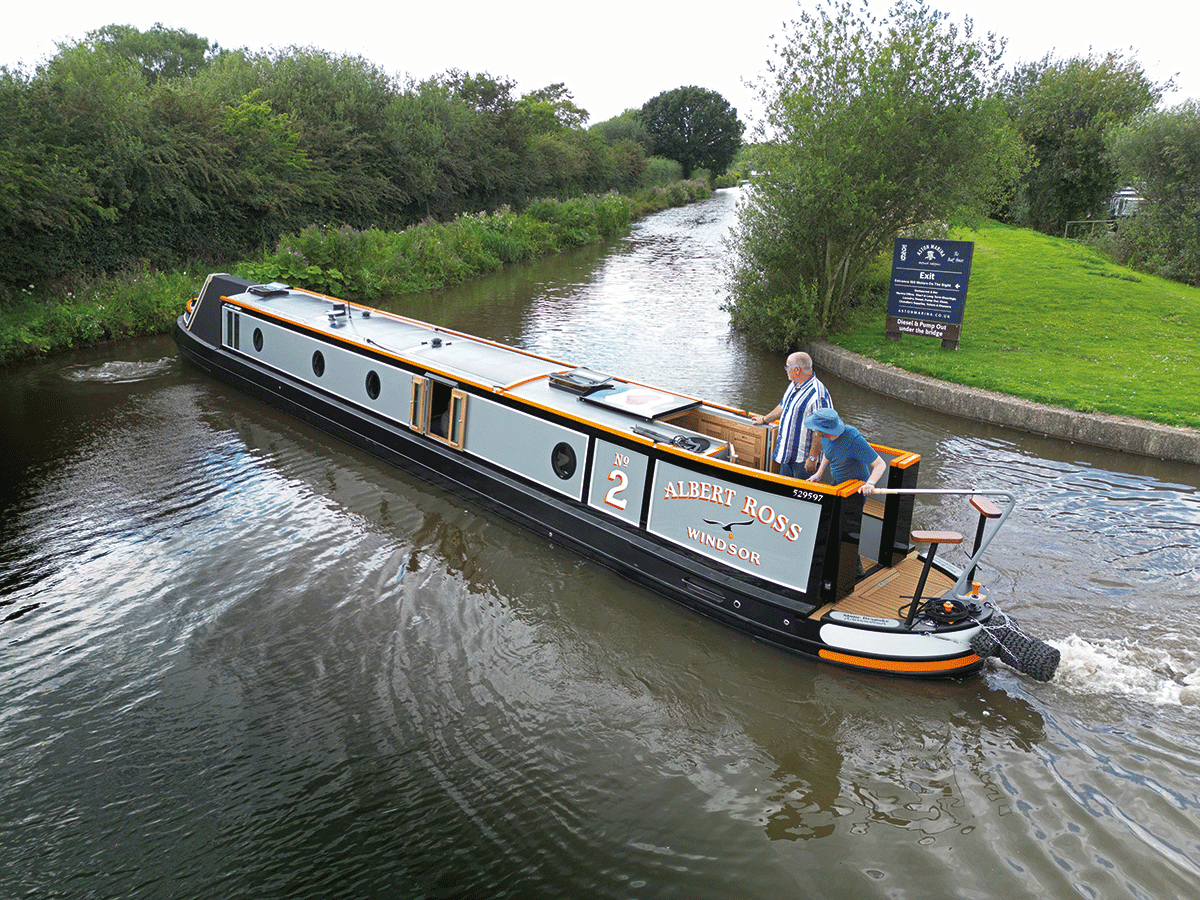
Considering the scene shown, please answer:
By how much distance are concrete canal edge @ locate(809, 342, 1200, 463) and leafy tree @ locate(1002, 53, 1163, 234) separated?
22649 mm

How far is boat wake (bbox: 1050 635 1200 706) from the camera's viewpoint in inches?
210

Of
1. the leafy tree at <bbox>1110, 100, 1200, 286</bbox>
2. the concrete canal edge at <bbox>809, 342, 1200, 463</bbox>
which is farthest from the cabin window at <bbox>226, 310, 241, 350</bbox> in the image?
the leafy tree at <bbox>1110, 100, 1200, 286</bbox>

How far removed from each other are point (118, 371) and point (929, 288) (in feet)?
45.7

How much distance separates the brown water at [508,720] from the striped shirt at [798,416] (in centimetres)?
156

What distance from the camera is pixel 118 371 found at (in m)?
12.5

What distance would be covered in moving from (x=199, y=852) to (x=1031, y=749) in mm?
5044

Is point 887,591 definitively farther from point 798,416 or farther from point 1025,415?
point 1025,415

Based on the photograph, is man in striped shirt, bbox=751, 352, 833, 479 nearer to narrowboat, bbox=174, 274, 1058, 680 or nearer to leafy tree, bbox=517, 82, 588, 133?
narrowboat, bbox=174, 274, 1058, 680

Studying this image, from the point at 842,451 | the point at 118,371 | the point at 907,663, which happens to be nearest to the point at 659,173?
the point at 118,371

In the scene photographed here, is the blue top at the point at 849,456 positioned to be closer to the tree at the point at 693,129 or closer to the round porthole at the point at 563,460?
the round porthole at the point at 563,460

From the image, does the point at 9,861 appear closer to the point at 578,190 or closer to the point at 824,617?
the point at 824,617

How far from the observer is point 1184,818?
4375mm

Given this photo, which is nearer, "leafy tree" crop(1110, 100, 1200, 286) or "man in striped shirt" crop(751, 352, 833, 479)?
"man in striped shirt" crop(751, 352, 833, 479)

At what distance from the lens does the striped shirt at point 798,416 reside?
240 inches
